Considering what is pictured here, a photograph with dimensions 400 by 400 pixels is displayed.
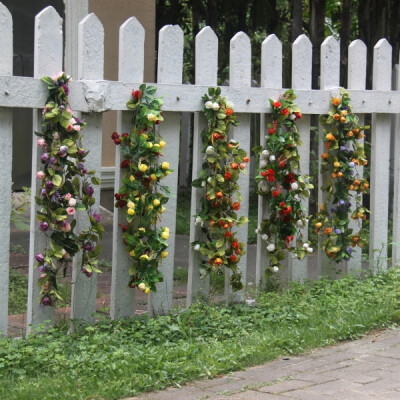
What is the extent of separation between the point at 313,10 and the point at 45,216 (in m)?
6.36

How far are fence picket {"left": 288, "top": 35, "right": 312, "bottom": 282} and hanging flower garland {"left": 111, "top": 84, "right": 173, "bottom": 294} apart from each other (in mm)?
1393

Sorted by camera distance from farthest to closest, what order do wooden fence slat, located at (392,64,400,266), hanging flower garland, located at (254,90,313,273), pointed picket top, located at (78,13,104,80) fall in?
wooden fence slat, located at (392,64,400,266), hanging flower garland, located at (254,90,313,273), pointed picket top, located at (78,13,104,80)

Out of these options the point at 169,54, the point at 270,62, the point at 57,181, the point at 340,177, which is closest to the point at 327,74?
the point at 270,62

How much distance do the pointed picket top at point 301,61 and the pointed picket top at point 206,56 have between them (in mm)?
793

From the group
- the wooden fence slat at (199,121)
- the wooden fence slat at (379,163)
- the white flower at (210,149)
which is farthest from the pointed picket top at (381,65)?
the white flower at (210,149)

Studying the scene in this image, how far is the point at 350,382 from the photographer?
4.28 metres

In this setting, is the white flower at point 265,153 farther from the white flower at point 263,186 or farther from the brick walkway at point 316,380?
the brick walkway at point 316,380

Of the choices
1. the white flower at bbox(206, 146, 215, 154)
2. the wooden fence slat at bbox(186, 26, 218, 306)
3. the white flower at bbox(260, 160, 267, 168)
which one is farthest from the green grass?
the white flower at bbox(206, 146, 215, 154)

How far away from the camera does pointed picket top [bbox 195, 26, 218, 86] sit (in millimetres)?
5383

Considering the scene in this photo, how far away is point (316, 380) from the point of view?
432cm

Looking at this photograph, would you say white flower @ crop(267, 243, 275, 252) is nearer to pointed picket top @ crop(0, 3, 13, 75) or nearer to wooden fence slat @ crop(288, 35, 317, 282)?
wooden fence slat @ crop(288, 35, 317, 282)

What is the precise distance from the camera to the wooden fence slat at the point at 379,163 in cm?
662

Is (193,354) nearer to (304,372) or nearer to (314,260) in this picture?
(304,372)

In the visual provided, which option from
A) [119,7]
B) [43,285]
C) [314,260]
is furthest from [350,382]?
[119,7]
